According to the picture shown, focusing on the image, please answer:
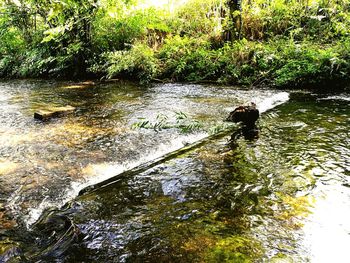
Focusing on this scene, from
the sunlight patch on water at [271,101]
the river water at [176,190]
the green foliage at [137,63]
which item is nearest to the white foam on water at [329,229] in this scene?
the river water at [176,190]

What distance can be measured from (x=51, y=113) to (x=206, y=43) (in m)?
6.96

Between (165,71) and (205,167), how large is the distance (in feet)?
26.5

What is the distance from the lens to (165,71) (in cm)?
1137

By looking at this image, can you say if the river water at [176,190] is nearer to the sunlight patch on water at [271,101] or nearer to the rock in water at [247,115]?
the rock in water at [247,115]

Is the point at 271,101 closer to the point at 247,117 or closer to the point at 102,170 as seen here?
the point at 247,117

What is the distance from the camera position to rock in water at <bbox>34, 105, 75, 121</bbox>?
6.44 m

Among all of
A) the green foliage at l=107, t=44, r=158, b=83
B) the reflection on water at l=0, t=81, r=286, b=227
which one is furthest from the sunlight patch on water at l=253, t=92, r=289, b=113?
the green foliage at l=107, t=44, r=158, b=83

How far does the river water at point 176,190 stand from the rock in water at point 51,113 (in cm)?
21

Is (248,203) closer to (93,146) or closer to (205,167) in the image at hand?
(205,167)

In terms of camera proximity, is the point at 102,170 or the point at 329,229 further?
the point at 102,170

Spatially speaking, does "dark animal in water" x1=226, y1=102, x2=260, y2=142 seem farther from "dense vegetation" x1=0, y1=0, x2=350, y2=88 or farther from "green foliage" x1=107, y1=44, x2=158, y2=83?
"green foliage" x1=107, y1=44, x2=158, y2=83

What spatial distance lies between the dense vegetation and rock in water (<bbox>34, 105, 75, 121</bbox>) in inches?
129

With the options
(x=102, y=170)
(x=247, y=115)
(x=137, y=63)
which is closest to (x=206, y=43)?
(x=137, y=63)

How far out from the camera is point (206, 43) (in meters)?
11.7
